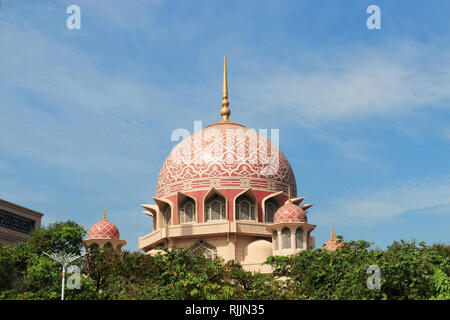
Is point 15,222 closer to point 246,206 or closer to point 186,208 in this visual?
point 186,208

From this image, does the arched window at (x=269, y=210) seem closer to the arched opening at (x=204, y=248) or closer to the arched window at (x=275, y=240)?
the arched window at (x=275, y=240)

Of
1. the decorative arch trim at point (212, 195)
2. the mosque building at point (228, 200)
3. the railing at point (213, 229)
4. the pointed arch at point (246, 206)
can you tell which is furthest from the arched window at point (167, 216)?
the pointed arch at point (246, 206)

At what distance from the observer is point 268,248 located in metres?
45.2

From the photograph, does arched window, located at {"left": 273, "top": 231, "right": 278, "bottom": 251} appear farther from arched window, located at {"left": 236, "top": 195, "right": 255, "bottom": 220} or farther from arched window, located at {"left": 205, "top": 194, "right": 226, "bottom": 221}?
arched window, located at {"left": 205, "top": 194, "right": 226, "bottom": 221}

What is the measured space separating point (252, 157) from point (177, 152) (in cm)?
626

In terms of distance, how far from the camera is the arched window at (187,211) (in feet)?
159

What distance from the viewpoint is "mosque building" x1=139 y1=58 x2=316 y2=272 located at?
148 feet

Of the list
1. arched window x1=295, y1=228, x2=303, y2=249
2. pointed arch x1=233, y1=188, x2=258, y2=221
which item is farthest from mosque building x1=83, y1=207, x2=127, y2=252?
arched window x1=295, y1=228, x2=303, y2=249

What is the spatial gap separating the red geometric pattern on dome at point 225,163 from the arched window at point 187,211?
987 millimetres

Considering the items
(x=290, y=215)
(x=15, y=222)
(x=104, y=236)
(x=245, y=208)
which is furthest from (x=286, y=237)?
(x=15, y=222)

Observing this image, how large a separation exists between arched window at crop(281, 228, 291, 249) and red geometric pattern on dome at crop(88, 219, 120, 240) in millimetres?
12417
